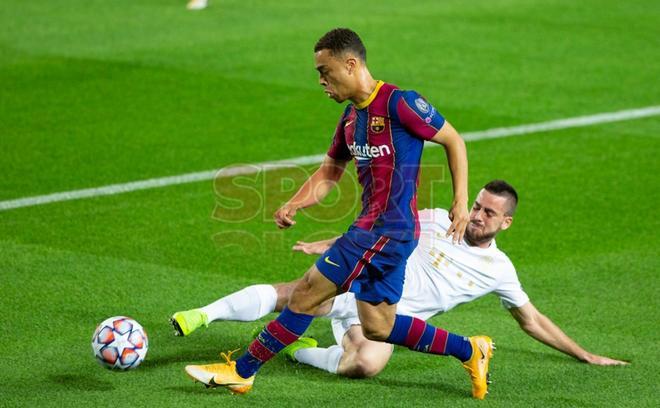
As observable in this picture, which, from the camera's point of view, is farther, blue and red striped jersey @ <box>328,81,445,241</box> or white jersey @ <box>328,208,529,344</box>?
white jersey @ <box>328,208,529,344</box>

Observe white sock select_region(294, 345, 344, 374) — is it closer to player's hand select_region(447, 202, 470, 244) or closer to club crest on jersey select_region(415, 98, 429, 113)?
player's hand select_region(447, 202, 470, 244)

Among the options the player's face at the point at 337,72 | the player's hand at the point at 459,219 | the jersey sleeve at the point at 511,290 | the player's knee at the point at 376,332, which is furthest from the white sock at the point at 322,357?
the player's face at the point at 337,72

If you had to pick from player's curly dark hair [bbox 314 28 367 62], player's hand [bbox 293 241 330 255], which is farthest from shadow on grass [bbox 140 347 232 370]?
player's curly dark hair [bbox 314 28 367 62]

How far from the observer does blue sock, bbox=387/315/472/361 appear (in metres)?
6.36

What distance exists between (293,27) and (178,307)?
31.9 feet

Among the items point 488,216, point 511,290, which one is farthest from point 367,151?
point 511,290

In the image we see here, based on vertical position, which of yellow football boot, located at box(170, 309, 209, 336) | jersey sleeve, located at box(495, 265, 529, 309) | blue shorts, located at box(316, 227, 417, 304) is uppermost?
blue shorts, located at box(316, 227, 417, 304)

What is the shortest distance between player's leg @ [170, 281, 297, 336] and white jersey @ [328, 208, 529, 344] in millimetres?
333

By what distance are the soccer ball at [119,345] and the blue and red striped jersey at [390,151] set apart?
1.46m

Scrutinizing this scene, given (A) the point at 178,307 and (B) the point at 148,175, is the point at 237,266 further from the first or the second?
(B) the point at 148,175

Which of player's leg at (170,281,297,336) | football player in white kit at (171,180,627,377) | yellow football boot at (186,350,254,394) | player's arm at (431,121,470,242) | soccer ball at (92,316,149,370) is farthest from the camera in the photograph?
football player in white kit at (171,180,627,377)

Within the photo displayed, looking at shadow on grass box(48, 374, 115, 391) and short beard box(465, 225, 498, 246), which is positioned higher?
short beard box(465, 225, 498, 246)

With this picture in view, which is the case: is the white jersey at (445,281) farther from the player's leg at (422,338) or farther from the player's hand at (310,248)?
the player's leg at (422,338)

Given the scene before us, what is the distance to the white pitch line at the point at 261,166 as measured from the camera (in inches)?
400
